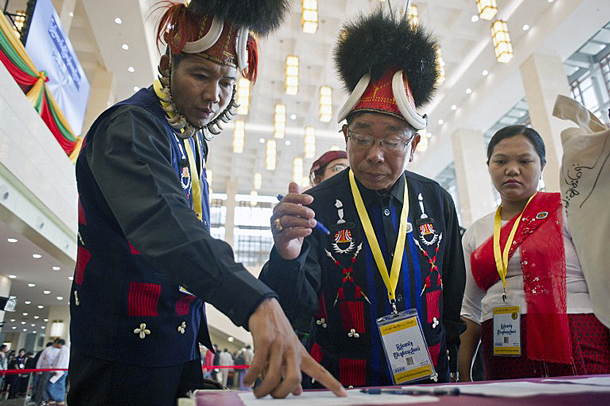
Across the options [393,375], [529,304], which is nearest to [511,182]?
[529,304]

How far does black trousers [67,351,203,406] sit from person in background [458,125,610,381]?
1140 mm

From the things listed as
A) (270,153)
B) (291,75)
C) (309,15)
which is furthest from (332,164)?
(270,153)

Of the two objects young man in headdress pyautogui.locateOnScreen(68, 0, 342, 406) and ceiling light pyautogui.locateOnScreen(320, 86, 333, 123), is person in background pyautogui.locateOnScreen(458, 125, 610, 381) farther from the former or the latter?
ceiling light pyautogui.locateOnScreen(320, 86, 333, 123)

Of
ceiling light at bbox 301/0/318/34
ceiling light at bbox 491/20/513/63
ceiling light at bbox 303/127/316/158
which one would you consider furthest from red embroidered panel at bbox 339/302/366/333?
ceiling light at bbox 303/127/316/158

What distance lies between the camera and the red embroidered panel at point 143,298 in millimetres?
917

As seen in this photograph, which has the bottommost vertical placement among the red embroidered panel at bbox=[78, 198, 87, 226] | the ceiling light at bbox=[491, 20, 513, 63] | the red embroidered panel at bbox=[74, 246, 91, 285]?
the red embroidered panel at bbox=[74, 246, 91, 285]

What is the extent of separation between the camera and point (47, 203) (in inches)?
271

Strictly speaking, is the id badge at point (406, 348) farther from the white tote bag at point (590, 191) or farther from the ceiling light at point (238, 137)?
the ceiling light at point (238, 137)

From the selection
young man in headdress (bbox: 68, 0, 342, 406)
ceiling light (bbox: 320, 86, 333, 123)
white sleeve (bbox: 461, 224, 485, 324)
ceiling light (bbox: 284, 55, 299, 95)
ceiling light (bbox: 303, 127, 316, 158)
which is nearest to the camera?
young man in headdress (bbox: 68, 0, 342, 406)

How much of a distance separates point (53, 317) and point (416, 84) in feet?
54.3

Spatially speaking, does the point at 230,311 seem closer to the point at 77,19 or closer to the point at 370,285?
the point at 370,285

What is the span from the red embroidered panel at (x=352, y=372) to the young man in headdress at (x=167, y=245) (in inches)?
14.5

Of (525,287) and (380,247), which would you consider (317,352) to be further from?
(525,287)

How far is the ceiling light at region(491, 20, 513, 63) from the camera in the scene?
763 centimetres
